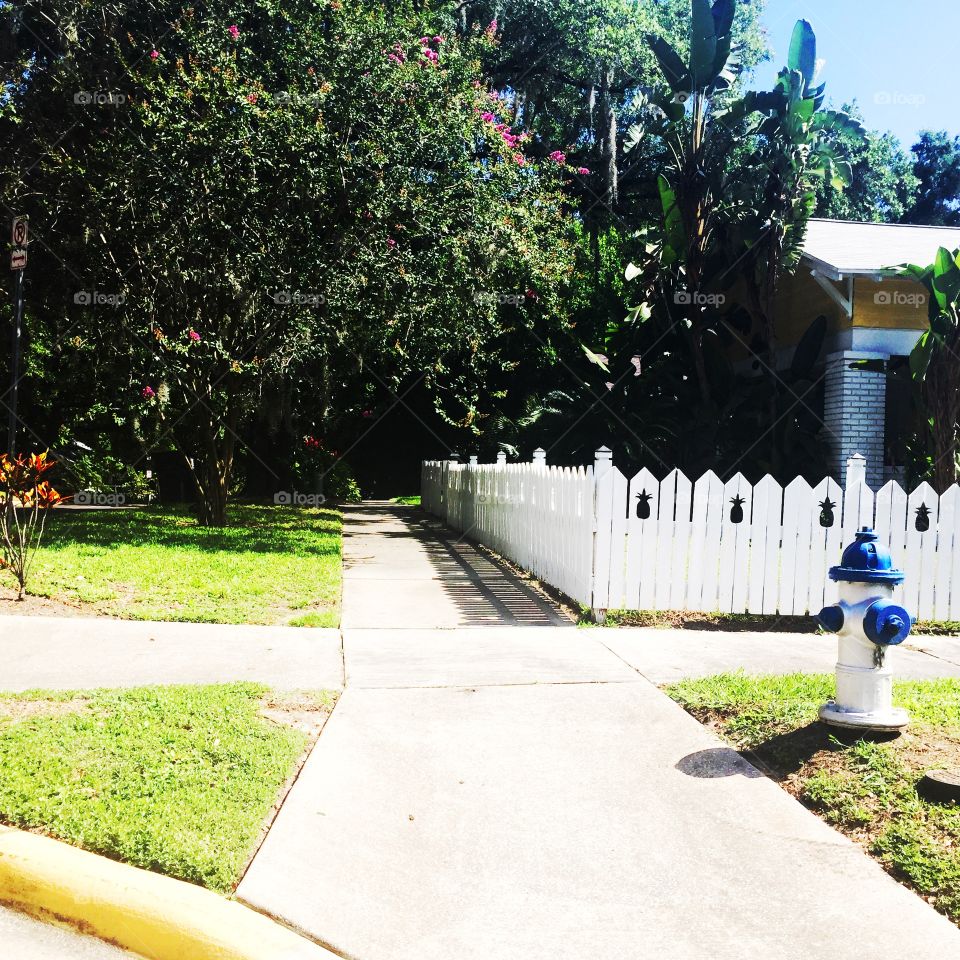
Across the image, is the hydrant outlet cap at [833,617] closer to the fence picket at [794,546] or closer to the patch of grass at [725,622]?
the patch of grass at [725,622]

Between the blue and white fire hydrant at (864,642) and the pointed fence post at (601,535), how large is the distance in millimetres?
3483

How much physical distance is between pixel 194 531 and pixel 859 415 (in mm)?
10560

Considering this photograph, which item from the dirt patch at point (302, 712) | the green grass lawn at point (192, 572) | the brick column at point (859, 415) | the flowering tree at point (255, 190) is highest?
the flowering tree at point (255, 190)

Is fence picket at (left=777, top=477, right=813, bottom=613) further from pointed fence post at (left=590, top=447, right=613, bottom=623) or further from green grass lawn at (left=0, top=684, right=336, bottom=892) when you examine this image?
green grass lawn at (left=0, top=684, right=336, bottom=892)

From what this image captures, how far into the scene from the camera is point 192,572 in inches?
409

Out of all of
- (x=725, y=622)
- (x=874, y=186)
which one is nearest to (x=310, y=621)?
(x=725, y=622)

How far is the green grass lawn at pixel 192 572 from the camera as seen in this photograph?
8.70 meters

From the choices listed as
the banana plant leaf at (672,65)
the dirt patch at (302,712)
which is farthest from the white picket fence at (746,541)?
the banana plant leaf at (672,65)

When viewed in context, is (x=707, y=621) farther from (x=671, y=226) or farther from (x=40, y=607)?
(x=671, y=226)

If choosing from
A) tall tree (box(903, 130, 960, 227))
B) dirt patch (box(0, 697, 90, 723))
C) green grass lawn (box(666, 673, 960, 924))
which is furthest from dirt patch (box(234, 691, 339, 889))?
tall tree (box(903, 130, 960, 227))

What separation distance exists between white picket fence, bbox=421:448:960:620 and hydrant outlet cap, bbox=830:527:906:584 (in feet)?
10.9

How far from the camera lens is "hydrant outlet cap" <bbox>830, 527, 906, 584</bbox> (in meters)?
4.83

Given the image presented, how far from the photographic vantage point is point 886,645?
480 cm

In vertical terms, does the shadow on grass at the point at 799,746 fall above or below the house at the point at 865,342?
below
